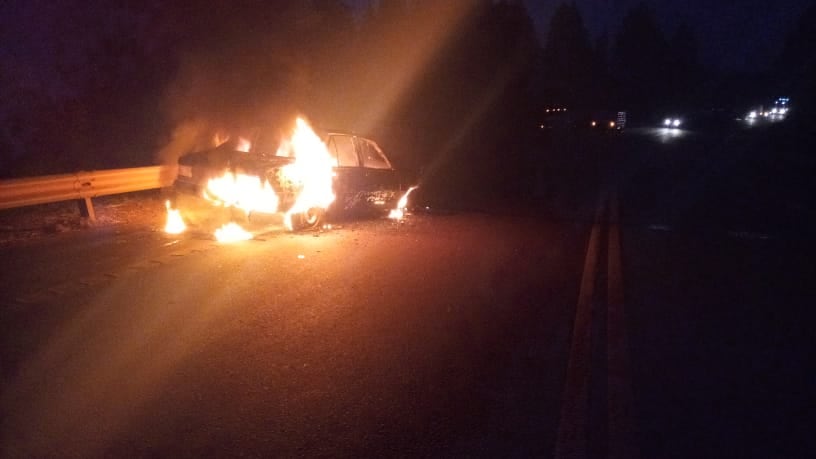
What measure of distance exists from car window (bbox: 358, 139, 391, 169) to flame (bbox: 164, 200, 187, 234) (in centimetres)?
329

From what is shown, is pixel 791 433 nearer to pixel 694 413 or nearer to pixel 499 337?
pixel 694 413

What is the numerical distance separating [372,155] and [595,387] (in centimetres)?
786

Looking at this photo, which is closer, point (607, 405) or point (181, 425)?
point (181, 425)

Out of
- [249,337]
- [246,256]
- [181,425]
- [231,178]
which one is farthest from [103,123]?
[181,425]

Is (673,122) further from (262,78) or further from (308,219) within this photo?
(308,219)

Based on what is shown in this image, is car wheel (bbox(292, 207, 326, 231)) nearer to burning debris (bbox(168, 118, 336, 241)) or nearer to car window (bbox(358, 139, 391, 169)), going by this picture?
burning debris (bbox(168, 118, 336, 241))

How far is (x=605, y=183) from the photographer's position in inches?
776

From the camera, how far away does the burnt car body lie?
9.45m

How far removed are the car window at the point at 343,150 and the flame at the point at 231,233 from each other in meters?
1.96

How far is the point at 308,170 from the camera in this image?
10297 millimetres

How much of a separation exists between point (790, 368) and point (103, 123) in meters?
17.4

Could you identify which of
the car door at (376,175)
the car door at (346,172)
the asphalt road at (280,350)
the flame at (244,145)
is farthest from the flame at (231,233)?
the car door at (376,175)

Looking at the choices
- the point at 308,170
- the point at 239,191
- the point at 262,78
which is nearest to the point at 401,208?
the point at 308,170

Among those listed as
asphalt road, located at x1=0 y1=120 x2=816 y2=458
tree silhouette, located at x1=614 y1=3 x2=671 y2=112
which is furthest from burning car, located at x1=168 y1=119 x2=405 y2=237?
tree silhouette, located at x1=614 y1=3 x2=671 y2=112
